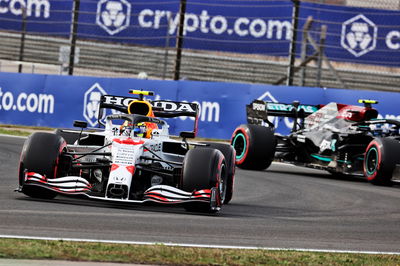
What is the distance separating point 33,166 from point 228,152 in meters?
2.71

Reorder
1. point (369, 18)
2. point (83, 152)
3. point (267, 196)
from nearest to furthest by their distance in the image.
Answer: point (83, 152), point (267, 196), point (369, 18)

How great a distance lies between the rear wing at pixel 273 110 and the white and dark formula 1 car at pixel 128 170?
6458mm

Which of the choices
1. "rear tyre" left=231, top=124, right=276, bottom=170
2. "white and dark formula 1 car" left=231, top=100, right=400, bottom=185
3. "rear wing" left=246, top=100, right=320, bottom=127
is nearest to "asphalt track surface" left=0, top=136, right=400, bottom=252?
"white and dark formula 1 car" left=231, top=100, right=400, bottom=185

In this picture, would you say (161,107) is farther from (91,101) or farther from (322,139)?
(91,101)

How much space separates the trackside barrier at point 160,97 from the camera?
21.3 m

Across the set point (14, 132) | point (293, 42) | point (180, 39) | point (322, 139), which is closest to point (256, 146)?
point (322, 139)

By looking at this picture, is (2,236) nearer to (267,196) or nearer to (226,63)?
(267,196)

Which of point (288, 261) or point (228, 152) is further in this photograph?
point (228, 152)

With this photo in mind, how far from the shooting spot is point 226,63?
913 inches

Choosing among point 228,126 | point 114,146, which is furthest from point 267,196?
point 228,126

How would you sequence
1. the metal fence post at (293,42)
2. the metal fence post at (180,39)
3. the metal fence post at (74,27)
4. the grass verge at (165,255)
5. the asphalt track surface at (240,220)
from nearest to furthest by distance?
1. the grass verge at (165,255)
2. the asphalt track surface at (240,220)
3. the metal fence post at (293,42)
4. the metal fence post at (180,39)
5. the metal fence post at (74,27)

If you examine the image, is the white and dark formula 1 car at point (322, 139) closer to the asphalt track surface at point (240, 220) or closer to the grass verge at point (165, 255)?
the asphalt track surface at point (240, 220)

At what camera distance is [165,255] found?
23.3 ft

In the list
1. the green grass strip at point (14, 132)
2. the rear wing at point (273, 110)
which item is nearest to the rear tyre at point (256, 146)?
the rear wing at point (273, 110)
